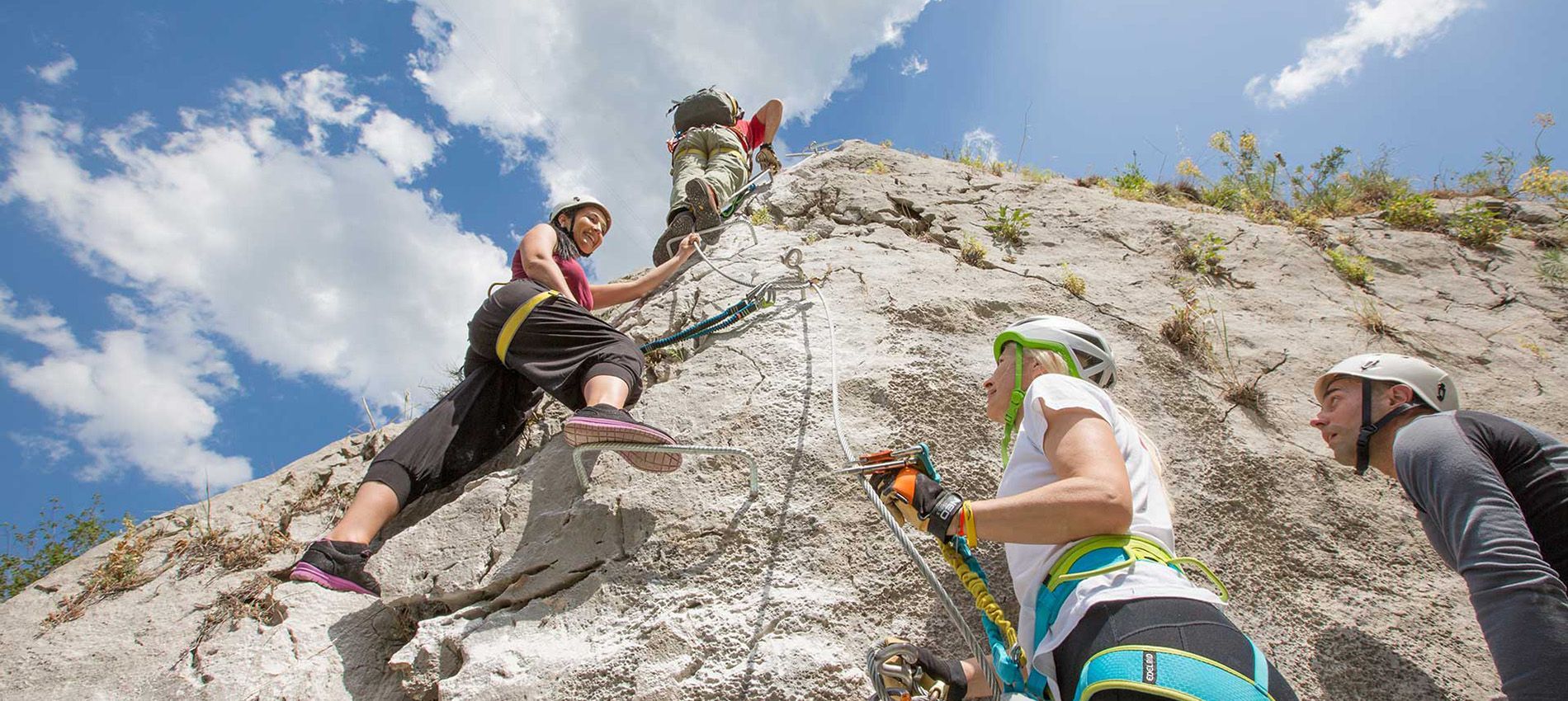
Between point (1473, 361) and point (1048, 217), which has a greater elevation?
point (1048, 217)

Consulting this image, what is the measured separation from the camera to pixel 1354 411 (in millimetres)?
2615

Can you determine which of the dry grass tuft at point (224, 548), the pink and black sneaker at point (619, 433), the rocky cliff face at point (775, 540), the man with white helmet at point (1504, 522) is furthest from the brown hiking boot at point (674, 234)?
the man with white helmet at point (1504, 522)

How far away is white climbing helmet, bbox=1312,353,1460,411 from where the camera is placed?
2.51 metres

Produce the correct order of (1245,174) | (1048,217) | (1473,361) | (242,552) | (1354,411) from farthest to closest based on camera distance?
(1245,174), (1048,217), (1473,361), (242,552), (1354,411)

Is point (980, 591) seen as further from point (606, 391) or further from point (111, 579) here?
point (111, 579)

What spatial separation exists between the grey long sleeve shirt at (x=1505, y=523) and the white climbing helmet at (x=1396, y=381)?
38 cm

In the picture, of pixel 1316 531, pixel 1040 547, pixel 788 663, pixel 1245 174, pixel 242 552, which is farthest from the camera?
pixel 1245 174

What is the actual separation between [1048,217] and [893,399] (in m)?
3.05

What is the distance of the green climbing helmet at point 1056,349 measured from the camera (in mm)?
2359

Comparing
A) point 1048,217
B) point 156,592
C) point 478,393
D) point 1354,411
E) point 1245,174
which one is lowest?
point 1354,411

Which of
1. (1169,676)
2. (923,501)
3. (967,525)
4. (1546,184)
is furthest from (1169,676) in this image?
(1546,184)

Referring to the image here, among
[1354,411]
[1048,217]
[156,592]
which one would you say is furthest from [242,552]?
[1048,217]

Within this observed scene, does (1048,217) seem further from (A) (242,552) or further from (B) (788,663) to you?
(A) (242,552)

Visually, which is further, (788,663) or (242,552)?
(242,552)
